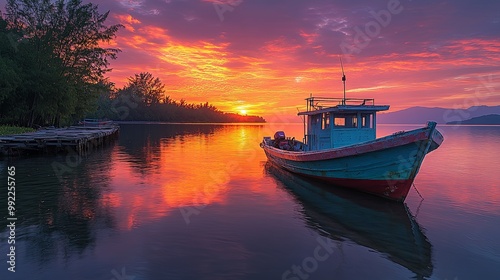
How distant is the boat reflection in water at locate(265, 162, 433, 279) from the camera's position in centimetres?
944

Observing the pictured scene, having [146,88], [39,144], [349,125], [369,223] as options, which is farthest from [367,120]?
[146,88]

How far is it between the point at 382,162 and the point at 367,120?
5415mm

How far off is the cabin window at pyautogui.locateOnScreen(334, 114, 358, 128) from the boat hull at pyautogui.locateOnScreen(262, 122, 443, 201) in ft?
9.55

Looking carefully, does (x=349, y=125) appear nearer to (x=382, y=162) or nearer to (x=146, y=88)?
(x=382, y=162)

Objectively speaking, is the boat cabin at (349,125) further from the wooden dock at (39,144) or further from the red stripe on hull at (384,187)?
the wooden dock at (39,144)

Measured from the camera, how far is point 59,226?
11.0 m

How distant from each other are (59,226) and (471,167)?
31.2 metres

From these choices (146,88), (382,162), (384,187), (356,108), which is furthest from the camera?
(146,88)

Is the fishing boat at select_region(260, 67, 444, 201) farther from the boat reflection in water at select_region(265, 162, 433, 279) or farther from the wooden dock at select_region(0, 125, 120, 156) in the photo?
the wooden dock at select_region(0, 125, 120, 156)

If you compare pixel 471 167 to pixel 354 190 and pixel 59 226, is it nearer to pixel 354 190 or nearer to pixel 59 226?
pixel 354 190

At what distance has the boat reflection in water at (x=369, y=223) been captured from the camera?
9.44 meters

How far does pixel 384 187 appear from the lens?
48.5 ft

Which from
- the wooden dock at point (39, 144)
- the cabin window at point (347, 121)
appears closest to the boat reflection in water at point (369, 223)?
A: the cabin window at point (347, 121)

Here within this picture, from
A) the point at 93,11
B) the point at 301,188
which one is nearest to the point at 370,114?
the point at 301,188
